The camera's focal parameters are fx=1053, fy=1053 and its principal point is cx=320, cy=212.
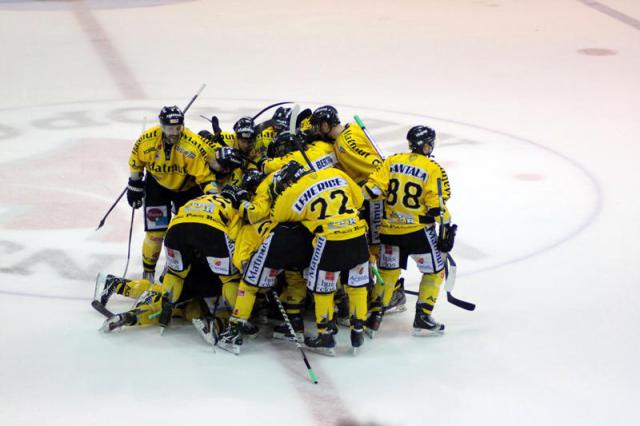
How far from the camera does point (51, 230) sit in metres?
6.94

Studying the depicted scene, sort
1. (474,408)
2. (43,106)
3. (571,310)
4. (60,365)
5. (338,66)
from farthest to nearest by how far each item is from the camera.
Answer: (338,66) < (43,106) < (571,310) < (60,365) < (474,408)

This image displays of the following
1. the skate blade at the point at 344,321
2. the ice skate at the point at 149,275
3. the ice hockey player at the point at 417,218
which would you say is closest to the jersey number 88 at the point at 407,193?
the ice hockey player at the point at 417,218

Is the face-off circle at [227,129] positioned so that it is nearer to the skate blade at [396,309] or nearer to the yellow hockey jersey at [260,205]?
the skate blade at [396,309]

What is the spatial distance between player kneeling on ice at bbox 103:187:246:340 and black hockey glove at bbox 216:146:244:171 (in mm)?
262

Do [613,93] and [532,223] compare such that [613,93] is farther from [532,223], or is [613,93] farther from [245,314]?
[245,314]

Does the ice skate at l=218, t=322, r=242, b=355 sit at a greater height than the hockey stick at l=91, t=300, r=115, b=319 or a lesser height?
greater

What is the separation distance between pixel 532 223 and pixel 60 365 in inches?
138

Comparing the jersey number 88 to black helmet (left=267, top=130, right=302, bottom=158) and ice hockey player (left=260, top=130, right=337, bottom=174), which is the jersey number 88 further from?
black helmet (left=267, top=130, right=302, bottom=158)

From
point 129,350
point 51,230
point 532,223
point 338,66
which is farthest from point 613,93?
point 129,350

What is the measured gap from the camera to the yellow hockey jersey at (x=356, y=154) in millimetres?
5668

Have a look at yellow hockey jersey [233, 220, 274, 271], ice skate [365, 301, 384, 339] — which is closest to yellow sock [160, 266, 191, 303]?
yellow hockey jersey [233, 220, 274, 271]

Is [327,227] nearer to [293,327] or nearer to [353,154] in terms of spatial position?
[293,327]

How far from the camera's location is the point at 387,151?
28.3 feet

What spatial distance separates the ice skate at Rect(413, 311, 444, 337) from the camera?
5.40 meters
